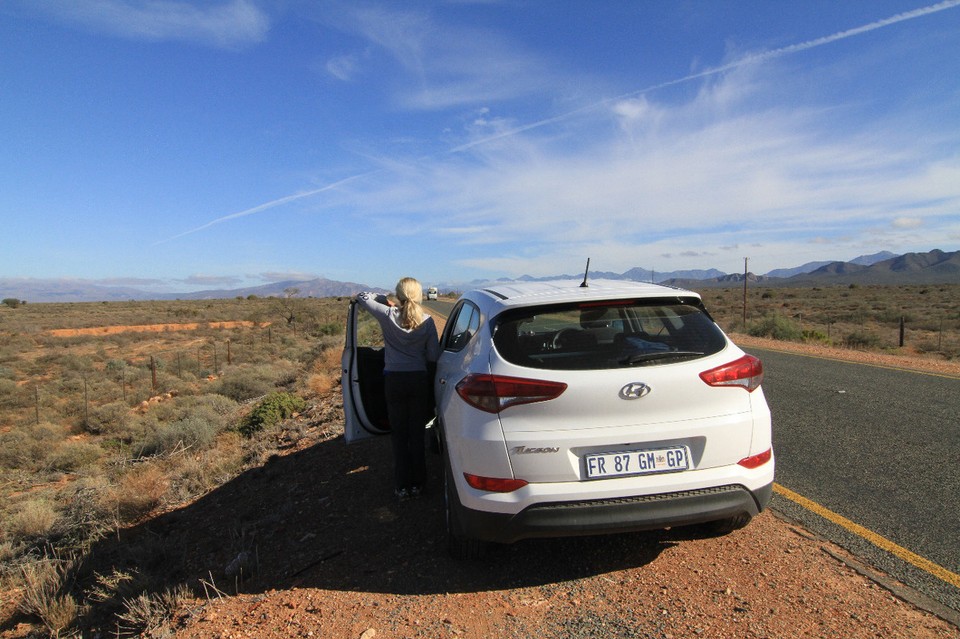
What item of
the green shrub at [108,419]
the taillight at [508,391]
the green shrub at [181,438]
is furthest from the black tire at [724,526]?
the green shrub at [108,419]

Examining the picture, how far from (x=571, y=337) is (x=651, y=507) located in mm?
1006

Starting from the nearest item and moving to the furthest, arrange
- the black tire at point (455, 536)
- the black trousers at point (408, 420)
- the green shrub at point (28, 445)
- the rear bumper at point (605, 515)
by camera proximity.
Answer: the rear bumper at point (605, 515) → the black tire at point (455, 536) → the black trousers at point (408, 420) → the green shrub at point (28, 445)

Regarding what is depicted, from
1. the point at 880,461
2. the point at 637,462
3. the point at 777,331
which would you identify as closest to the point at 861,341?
the point at 777,331

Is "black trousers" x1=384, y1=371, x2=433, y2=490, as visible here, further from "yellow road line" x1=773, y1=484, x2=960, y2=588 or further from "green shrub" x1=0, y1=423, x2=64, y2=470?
"green shrub" x1=0, y1=423, x2=64, y2=470

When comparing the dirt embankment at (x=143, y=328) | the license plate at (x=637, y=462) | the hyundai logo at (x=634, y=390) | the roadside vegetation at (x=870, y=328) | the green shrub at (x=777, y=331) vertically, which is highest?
the hyundai logo at (x=634, y=390)

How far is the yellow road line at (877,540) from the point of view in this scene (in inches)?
120

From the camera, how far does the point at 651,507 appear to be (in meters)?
2.86

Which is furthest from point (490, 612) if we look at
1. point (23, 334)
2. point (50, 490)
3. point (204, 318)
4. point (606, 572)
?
point (204, 318)

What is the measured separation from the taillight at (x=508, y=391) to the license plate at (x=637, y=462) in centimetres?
39

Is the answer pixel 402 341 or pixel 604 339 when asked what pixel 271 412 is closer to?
pixel 402 341

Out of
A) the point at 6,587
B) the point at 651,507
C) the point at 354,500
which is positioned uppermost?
the point at 651,507

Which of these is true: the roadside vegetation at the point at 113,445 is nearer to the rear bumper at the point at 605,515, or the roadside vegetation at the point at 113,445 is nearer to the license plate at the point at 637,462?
the rear bumper at the point at 605,515

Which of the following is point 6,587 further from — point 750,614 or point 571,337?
point 750,614

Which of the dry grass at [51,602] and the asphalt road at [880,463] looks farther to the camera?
the dry grass at [51,602]
